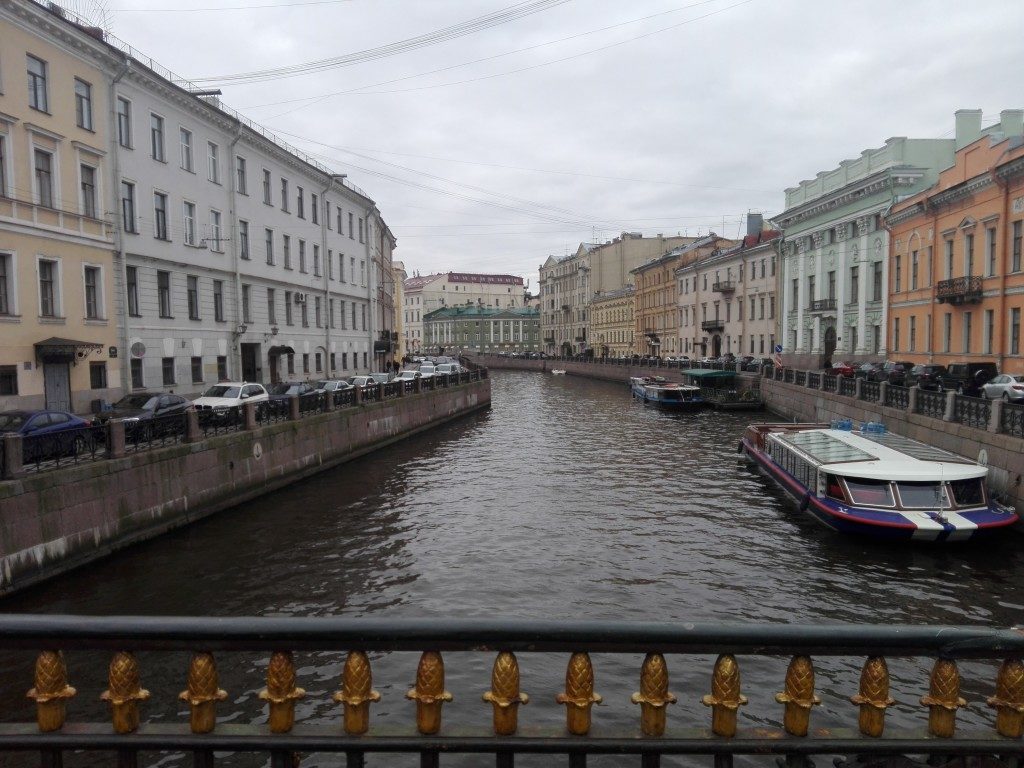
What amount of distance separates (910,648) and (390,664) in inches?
285

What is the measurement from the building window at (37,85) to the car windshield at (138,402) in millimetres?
8330

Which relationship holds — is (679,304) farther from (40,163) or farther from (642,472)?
(40,163)

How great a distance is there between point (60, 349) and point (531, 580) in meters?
16.3

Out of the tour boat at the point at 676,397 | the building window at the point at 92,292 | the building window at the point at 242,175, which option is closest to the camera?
the building window at the point at 92,292

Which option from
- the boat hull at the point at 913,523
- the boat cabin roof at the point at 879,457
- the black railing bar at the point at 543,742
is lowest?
the boat hull at the point at 913,523

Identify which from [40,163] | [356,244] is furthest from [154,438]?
Answer: [356,244]

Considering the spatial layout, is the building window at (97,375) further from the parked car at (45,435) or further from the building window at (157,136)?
the building window at (157,136)

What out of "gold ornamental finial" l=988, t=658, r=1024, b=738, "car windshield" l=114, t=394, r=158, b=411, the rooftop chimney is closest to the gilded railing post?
"gold ornamental finial" l=988, t=658, r=1024, b=738

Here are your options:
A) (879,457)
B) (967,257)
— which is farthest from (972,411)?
(967,257)

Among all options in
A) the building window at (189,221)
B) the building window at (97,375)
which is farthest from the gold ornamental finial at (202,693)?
the building window at (189,221)

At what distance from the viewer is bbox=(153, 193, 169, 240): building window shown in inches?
1019

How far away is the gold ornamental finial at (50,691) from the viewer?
248cm

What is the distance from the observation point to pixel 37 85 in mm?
20578

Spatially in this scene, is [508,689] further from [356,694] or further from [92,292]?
[92,292]
